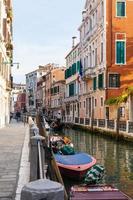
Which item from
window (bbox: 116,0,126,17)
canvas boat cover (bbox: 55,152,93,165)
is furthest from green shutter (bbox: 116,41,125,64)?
canvas boat cover (bbox: 55,152,93,165)

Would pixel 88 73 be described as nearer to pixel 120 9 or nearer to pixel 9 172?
pixel 120 9

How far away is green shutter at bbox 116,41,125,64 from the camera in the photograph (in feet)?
132

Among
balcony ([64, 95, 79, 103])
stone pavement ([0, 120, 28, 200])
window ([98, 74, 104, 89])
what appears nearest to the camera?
stone pavement ([0, 120, 28, 200])

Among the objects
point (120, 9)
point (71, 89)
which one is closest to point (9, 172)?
point (120, 9)

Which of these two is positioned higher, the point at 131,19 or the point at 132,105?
the point at 131,19

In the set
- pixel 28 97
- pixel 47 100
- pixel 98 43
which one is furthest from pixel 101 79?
pixel 28 97

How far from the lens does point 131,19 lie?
4078cm

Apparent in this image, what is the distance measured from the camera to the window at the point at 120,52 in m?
40.1

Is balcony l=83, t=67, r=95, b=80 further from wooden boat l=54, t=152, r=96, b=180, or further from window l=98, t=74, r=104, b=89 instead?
wooden boat l=54, t=152, r=96, b=180

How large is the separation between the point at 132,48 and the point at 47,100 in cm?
5286

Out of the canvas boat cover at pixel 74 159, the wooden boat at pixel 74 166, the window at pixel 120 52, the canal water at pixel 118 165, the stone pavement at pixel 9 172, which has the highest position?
the window at pixel 120 52

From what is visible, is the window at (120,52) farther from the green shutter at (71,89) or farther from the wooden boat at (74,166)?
the wooden boat at (74,166)

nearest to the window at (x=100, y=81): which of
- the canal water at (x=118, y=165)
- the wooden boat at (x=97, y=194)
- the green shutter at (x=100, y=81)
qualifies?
the green shutter at (x=100, y=81)

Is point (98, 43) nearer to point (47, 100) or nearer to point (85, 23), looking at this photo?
point (85, 23)
